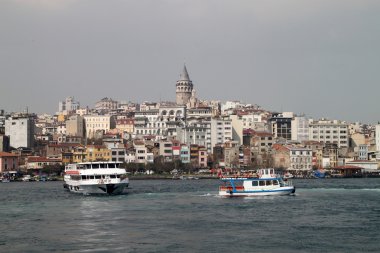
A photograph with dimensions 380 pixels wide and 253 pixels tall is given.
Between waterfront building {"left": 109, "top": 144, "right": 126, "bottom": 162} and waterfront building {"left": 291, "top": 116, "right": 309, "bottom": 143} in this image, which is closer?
waterfront building {"left": 109, "top": 144, "right": 126, "bottom": 162}

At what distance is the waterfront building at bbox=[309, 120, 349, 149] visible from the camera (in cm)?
12094

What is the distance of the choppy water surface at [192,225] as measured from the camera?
25.8 meters

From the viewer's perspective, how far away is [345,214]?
1396 inches

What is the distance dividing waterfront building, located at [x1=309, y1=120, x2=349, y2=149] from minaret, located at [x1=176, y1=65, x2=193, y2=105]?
153ft

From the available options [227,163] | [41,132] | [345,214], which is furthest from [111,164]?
[41,132]

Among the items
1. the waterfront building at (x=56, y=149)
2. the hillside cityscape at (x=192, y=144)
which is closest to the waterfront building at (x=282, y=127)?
the hillside cityscape at (x=192, y=144)

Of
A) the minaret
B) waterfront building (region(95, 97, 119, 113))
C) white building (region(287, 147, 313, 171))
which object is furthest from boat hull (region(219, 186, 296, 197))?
waterfront building (region(95, 97, 119, 113))

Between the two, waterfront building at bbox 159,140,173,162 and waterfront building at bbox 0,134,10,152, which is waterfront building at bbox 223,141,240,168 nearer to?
waterfront building at bbox 159,140,173,162

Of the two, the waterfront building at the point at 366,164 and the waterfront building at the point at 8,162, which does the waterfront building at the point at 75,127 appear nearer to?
the waterfront building at the point at 8,162

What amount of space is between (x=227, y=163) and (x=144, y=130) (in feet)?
85.6

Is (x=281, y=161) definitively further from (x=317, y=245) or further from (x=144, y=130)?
(x=317, y=245)

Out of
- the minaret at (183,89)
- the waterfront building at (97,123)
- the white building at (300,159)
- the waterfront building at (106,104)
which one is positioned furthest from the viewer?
the waterfront building at (106,104)

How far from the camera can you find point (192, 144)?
10875cm

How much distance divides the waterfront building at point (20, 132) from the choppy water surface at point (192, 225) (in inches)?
2544
